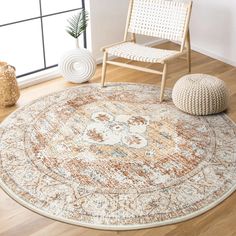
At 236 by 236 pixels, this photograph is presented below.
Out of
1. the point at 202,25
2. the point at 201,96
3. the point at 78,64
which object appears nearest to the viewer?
the point at 201,96

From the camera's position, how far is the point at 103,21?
444 centimetres

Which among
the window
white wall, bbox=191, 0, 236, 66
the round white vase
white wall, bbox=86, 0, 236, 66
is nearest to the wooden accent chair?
the round white vase

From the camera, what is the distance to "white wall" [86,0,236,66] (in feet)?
14.3

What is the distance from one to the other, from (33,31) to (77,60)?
21.9 inches

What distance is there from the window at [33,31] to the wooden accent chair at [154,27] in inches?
23.1

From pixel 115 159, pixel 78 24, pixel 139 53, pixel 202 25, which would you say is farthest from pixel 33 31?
pixel 115 159

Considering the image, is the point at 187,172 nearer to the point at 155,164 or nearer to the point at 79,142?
the point at 155,164

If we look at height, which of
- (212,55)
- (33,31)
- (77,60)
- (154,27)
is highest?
(154,27)

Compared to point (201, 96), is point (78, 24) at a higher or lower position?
higher

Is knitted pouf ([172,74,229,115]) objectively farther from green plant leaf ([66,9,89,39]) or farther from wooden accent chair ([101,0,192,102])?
green plant leaf ([66,9,89,39])

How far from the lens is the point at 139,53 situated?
12.6 feet

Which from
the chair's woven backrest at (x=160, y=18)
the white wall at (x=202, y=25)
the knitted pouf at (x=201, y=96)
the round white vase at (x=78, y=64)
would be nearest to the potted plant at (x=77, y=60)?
the round white vase at (x=78, y=64)

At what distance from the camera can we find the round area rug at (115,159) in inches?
104

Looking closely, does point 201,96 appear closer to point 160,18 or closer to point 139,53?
point 139,53
